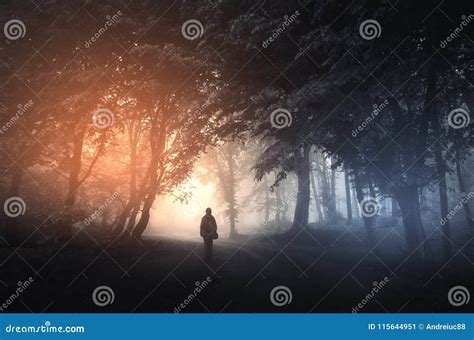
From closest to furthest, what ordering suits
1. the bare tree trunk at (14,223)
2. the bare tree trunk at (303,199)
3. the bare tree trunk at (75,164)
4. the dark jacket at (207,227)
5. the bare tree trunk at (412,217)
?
the dark jacket at (207,227)
the bare tree trunk at (412,217)
the bare tree trunk at (75,164)
the bare tree trunk at (14,223)
the bare tree trunk at (303,199)

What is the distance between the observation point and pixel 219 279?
12555mm

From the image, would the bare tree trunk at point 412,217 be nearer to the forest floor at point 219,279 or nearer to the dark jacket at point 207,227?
the forest floor at point 219,279

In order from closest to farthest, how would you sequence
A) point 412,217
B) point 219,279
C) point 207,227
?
point 219,279 → point 207,227 → point 412,217

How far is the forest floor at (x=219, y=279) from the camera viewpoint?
32.1 feet

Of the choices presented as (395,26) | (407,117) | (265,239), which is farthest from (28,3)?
(265,239)

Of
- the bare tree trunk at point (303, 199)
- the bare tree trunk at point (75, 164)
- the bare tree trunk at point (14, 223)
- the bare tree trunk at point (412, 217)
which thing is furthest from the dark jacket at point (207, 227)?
the bare tree trunk at point (303, 199)

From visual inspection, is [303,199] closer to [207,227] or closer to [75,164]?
[207,227]

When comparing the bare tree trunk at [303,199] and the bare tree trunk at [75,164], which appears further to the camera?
the bare tree trunk at [303,199]

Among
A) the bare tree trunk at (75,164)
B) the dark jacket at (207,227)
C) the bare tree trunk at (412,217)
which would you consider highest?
the bare tree trunk at (412,217)

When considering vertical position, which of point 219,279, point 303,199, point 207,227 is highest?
point 303,199

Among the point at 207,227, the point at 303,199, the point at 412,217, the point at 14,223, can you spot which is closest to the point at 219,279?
the point at 207,227

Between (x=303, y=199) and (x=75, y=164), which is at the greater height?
(x=303, y=199)

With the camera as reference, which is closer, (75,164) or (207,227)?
(207,227)

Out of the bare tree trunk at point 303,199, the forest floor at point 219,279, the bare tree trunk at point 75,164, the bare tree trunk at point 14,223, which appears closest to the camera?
the forest floor at point 219,279
